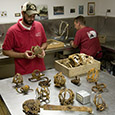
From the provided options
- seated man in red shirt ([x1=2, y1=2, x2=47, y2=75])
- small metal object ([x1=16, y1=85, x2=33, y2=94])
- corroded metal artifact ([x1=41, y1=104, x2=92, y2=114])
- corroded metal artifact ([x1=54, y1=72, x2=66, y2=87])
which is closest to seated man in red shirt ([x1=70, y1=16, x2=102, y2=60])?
seated man in red shirt ([x1=2, y1=2, x2=47, y2=75])

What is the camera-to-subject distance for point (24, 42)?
8.73 ft

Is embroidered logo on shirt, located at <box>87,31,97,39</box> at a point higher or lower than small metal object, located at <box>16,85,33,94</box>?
higher

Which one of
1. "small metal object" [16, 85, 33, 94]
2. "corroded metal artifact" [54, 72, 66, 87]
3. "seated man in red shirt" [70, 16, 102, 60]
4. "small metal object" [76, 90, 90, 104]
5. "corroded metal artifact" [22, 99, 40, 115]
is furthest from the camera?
"seated man in red shirt" [70, 16, 102, 60]

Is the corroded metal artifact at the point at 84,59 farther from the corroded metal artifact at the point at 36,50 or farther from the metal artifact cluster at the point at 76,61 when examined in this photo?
the corroded metal artifact at the point at 36,50

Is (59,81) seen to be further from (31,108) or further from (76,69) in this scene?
(31,108)

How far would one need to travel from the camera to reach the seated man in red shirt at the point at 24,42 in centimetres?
262

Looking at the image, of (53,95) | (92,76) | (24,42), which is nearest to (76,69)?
(92,76)

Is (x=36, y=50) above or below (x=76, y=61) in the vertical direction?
above

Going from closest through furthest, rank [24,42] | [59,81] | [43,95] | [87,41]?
[43,95]
[59,81]
[24,42]
[87,41]

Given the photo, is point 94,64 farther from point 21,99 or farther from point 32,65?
point 21,99

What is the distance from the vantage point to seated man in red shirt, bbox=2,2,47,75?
2615 mm

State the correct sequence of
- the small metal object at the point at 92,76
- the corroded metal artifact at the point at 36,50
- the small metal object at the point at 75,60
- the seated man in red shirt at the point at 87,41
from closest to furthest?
the small metal object at the point at 92,76, the small metal object at the point at 75,60, the corroded metal artifact at the point at 36,50, the seated man in red shirt at the point at 87,41

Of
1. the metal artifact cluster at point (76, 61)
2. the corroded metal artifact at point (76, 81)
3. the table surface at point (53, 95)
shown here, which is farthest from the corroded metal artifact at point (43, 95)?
the metal artifact cluster at point (76, 61)

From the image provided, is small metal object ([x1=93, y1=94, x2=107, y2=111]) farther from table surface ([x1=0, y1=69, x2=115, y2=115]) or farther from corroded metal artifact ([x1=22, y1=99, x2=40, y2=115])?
corroded metal artifact ([x1=22, y1=99, x2=40, y2=115])
